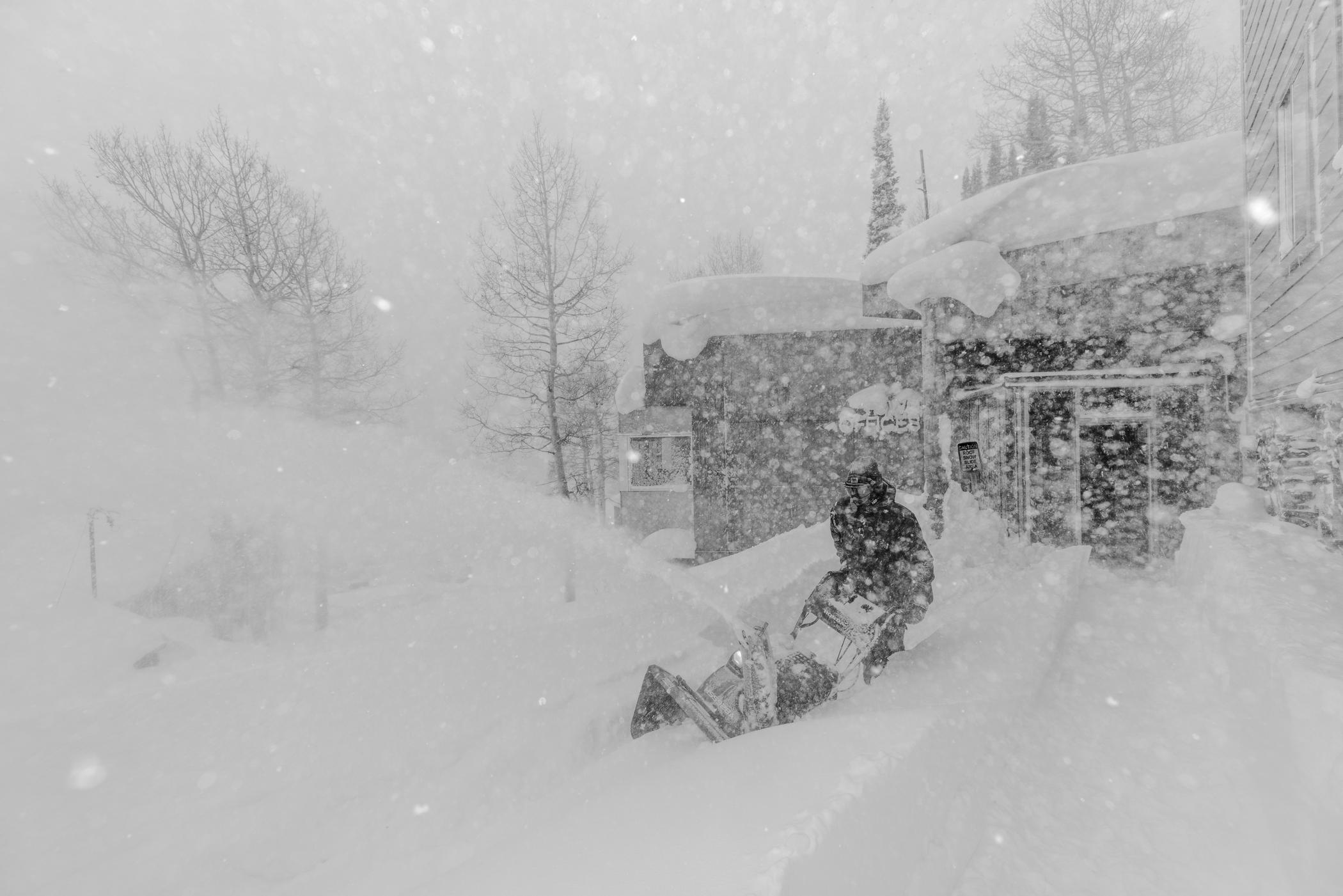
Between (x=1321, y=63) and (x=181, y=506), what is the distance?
17873 millimetres

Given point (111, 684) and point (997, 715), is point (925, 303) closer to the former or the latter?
point (997, 715)

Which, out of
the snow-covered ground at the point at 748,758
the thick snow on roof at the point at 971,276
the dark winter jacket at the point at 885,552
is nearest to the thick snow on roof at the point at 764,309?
the thick snow on roof at the point at 971,276

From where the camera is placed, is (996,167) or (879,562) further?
(996,167)

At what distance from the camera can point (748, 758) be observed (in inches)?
138

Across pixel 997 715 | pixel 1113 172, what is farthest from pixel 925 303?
pixel 997 715

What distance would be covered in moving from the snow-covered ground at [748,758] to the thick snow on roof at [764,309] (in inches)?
237

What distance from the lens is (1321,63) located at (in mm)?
4773

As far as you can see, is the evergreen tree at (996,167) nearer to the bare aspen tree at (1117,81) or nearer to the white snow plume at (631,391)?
the bare aspen tree at (1117,81)

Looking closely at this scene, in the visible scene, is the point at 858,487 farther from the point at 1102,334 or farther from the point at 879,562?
the point at 1102,334

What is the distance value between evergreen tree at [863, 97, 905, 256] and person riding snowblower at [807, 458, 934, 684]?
91.7 feet

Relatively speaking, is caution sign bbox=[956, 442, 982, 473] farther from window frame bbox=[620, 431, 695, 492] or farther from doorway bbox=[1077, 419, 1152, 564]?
window frame bbox=[620, 431, 695, 492]

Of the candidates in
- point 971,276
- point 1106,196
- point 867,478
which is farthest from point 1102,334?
point 867,478

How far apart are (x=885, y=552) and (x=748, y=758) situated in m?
2.14

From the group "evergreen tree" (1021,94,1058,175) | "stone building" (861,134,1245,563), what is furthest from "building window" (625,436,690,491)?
"evergreen tree" (1021,94,1058,175)
